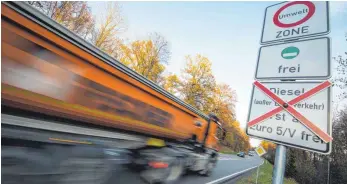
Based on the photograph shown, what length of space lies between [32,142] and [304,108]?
11.3 ft

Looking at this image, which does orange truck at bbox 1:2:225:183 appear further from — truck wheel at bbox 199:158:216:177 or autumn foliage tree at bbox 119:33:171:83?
autumn foliage tree at bbox 119:33:171:83

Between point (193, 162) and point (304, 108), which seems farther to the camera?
point (193, 162)

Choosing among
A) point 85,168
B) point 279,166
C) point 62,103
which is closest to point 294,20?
point 279,166

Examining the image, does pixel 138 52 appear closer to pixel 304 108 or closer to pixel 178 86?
pixel 178 86

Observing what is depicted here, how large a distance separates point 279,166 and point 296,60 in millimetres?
1018

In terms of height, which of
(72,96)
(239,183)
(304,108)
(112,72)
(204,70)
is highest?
(204,70)

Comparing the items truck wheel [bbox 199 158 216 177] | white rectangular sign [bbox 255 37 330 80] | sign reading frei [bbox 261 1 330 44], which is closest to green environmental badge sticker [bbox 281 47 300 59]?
white rectangular sign [bbox 255 37 330 80]

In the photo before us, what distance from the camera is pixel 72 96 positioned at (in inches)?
133

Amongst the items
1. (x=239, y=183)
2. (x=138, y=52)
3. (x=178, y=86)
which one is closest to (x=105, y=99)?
Answer: (x=239, y=183)

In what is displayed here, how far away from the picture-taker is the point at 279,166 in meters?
1.88

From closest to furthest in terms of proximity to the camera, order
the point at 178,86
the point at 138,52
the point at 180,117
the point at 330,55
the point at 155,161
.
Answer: the point at 330,55 < the point at 155,161 < the point at 180,117 < the point at 138,52 < the point at 178,86

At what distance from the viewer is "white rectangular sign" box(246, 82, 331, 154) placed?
1.85m

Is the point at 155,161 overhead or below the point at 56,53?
below

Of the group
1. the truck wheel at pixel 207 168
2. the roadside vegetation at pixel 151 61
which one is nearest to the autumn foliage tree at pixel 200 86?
the roadside vegetation at pixel 151 61
